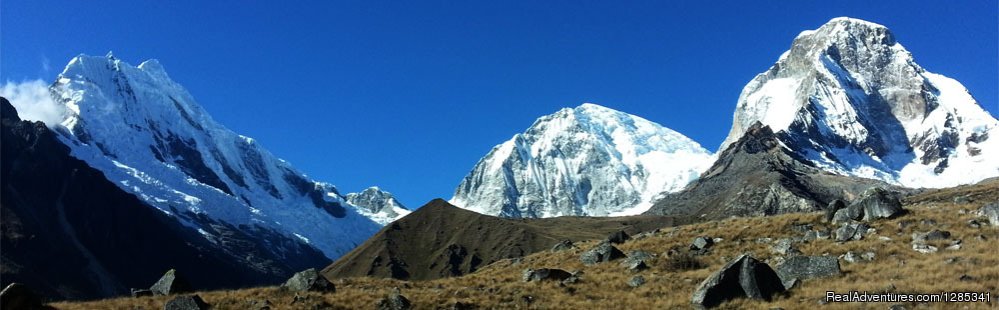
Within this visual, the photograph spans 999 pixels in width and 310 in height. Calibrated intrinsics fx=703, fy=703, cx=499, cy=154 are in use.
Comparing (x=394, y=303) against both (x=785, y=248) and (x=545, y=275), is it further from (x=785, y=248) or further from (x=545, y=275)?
(x=785, y=248)

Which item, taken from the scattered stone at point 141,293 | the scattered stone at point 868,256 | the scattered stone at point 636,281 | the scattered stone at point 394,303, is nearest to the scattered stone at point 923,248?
the scattered stone at point 868,256

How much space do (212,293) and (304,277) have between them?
5192 mm

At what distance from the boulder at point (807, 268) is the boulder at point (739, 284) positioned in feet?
5.88

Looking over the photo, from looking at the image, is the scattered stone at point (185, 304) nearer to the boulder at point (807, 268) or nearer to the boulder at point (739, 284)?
the boulder at point (739, 284)

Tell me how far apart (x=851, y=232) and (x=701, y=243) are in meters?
10.5

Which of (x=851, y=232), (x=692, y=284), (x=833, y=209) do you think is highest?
(x=833, y=209)

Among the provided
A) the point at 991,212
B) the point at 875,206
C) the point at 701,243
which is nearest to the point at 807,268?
the point at 701,243

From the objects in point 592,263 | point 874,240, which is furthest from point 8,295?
point 874,240

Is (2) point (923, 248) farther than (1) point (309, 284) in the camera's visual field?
No

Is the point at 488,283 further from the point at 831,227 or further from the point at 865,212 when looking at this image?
the point at 865,212

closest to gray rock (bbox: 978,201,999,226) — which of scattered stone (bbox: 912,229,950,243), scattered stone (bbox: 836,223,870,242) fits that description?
scattered stone (bbox: 912,229,950,243)

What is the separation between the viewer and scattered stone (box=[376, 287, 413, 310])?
37.2 meters

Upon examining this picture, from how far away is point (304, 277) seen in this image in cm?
4231

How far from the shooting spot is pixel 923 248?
134 ft
